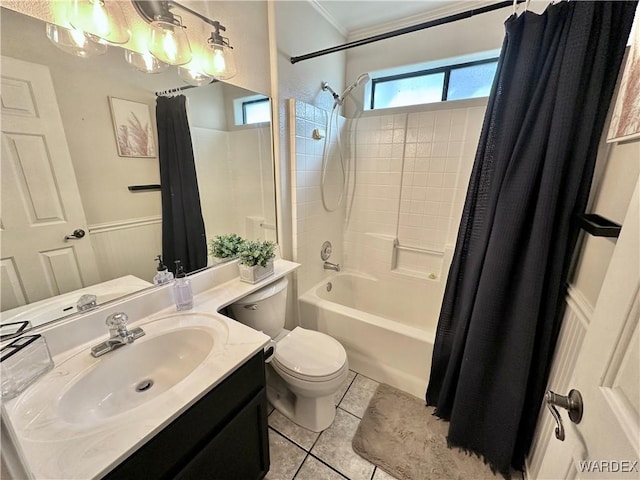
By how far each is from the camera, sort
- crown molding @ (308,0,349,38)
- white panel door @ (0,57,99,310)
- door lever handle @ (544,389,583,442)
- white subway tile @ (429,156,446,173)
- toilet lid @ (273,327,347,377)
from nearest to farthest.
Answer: door lever handle @ (544,389,583,442) → white panel door @ (0,57,99,310) → toilet lid @ (273,327,347,377) → crown molding @ (308,0,349,38) → white subway tile @ (429,156,446,173)

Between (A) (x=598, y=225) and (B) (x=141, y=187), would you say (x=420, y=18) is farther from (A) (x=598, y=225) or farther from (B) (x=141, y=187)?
(B) (x=141, y=187)

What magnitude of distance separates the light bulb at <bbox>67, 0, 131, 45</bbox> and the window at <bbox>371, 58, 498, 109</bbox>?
1.89 metres

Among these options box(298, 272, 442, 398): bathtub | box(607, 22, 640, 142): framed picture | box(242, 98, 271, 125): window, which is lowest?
box(298, 272, 442, 398): bathtub

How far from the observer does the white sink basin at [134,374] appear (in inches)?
30.8

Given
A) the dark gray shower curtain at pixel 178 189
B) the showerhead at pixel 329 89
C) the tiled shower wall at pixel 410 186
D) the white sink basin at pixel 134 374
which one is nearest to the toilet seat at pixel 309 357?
the white sink basin at pixel 134 374

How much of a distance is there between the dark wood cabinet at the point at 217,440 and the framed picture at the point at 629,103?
134 centimetres

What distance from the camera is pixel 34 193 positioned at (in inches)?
32.3

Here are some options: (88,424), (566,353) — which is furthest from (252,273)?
(566,353)

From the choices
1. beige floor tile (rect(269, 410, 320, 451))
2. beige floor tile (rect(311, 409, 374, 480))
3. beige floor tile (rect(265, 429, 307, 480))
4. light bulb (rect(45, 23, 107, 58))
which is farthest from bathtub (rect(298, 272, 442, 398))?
light bulb (rect(45, 23, 107, 58))

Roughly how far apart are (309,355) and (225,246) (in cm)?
76

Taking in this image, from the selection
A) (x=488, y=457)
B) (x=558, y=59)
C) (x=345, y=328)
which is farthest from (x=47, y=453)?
Result: (x=558, y=59)

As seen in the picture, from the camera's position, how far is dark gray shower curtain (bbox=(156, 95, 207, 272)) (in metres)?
1.14

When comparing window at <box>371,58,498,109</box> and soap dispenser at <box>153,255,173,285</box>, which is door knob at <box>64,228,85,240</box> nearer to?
soap dispenser at <box>153,255,173,285</box>

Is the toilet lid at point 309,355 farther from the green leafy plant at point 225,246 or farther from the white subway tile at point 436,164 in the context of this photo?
the white subway tile at point 436,164
